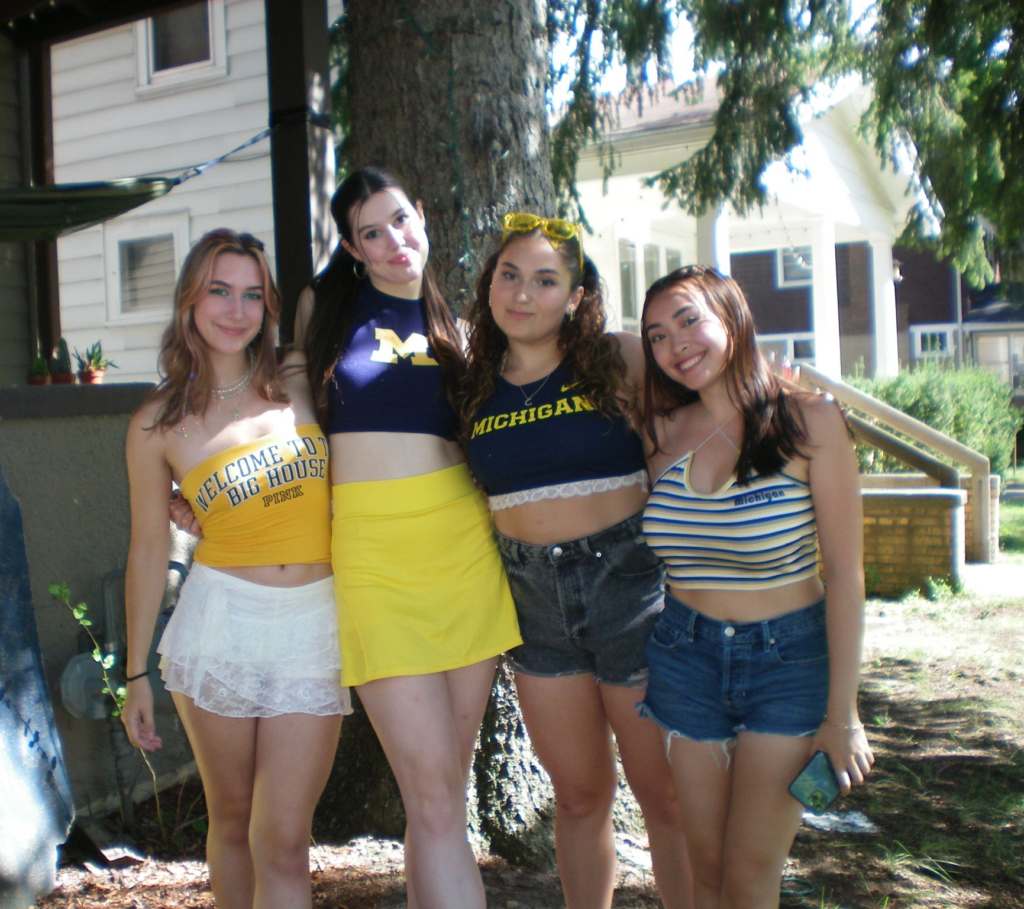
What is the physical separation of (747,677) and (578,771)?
2.03ft

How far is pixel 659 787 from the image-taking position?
99.7 inches

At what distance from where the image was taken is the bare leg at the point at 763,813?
7.07 ft

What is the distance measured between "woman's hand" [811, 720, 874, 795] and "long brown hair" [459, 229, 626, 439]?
942 mm

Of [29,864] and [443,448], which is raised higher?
[443,448]

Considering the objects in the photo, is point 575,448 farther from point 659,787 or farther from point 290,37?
point 290,37

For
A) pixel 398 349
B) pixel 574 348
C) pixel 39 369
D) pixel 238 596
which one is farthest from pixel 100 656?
pixel 39 369

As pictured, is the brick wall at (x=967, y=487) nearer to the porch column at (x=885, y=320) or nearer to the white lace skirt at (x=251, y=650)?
the white lace skirt at (x=251, y=650)

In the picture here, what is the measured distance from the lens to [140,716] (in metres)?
2.45

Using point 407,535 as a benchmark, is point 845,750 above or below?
below

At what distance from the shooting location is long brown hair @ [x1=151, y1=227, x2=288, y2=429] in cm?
244

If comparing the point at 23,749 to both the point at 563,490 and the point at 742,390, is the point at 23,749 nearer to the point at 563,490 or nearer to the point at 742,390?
the point at 563,490

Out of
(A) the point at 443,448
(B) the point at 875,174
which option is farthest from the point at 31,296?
(B) the point at 875,174

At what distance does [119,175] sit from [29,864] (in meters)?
6.46

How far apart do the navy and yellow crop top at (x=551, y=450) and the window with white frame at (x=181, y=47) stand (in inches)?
241
